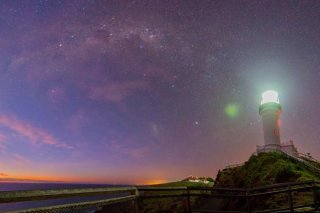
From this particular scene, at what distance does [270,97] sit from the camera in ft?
147

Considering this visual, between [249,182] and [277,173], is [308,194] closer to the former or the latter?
[277,173]

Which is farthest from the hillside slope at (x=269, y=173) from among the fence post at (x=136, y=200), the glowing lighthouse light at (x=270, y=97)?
the fence post at (x=136, y=200)

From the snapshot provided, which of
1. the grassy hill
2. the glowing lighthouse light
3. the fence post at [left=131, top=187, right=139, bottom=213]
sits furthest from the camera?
the glowing lighthouse light

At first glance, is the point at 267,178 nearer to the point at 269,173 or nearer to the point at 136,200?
the point at 269,173

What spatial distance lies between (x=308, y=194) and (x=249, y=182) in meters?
15.1

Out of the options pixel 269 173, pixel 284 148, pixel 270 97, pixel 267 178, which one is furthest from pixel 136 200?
pixel 270 97

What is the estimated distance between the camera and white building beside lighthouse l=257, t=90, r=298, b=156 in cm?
4112

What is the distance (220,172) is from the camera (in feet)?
149

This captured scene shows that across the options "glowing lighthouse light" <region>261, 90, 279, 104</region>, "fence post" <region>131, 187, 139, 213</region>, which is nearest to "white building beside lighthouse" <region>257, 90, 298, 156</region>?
"glowing lighthouse light" <region>261, 90, 279, 104</region>

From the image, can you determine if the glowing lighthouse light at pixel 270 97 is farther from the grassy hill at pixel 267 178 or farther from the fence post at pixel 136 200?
the fence post at pixel 136 200

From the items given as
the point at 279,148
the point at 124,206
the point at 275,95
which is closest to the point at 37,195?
Answer: the point at 124,206

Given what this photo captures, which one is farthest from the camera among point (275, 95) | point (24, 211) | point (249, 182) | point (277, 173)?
point (275, 95)

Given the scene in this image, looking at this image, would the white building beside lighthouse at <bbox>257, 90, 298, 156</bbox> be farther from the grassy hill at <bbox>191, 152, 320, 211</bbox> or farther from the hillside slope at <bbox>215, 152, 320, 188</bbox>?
the hillside slope at <bbox>215, 152, 320, 188</bbox>

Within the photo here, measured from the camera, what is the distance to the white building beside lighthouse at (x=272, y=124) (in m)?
41.1
